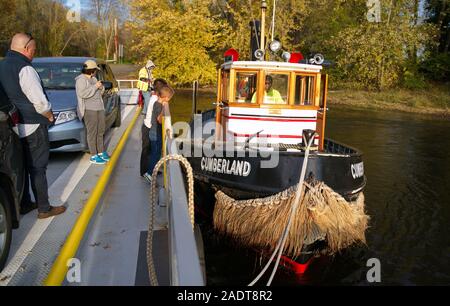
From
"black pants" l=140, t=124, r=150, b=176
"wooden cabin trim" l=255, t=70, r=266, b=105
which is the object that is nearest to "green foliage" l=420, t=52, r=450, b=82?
"wooden cabin trim" l=255, t=70, r=266, b=105

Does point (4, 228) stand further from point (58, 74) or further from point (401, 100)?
point (401, 100)

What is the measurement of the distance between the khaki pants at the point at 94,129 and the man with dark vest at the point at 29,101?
2.27m

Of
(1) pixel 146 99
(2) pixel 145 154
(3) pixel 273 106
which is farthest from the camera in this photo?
(1) pixel 146 99

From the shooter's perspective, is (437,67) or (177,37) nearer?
(177,37)

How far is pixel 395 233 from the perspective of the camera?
8.06 meters

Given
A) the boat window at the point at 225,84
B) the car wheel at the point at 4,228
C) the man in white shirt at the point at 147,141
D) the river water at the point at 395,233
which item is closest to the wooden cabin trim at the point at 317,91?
the boat window at the point at 225,84

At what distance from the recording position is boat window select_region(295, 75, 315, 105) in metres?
7.65

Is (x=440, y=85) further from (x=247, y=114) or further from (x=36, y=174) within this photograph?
(x=36, y=174)

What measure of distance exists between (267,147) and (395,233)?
3.39 metres

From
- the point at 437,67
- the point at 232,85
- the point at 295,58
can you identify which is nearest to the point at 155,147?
the point at 232,85

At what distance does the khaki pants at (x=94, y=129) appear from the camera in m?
6.70
